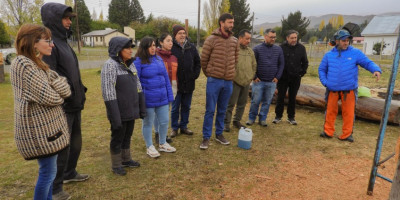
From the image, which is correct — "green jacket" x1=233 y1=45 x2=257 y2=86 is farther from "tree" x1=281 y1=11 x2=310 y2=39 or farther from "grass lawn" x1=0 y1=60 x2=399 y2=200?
"tree" x1=281 y1=11 x2=310 y2=39

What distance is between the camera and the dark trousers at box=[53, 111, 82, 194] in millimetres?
2702

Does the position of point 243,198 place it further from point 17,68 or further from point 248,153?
point 17,68

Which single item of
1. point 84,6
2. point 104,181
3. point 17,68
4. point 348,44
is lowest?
point 104,181

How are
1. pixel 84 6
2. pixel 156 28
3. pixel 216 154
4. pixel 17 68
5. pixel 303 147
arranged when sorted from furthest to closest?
1. pixel 84 6
2. pixel 156 28
3. pixel 303 147
4. pixel 216 154
5. pixel 17 68

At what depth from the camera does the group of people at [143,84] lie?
212 cm

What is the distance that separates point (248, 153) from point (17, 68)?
3.37 meters

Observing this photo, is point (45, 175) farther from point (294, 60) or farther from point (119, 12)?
point (119, 12)

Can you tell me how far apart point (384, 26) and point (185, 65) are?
142 ft

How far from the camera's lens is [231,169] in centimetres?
369

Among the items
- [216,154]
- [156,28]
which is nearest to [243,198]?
[216,154]

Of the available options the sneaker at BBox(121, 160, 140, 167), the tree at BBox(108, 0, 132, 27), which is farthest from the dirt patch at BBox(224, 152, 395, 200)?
the tree at BBox(108, 0, 132, 27)

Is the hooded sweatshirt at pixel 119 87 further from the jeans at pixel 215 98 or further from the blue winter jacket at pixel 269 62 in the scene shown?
the blue winter jacket at pixel 269 62

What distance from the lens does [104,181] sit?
3.30 metres

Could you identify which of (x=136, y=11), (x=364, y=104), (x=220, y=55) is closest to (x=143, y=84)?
(x=220, y=55)
